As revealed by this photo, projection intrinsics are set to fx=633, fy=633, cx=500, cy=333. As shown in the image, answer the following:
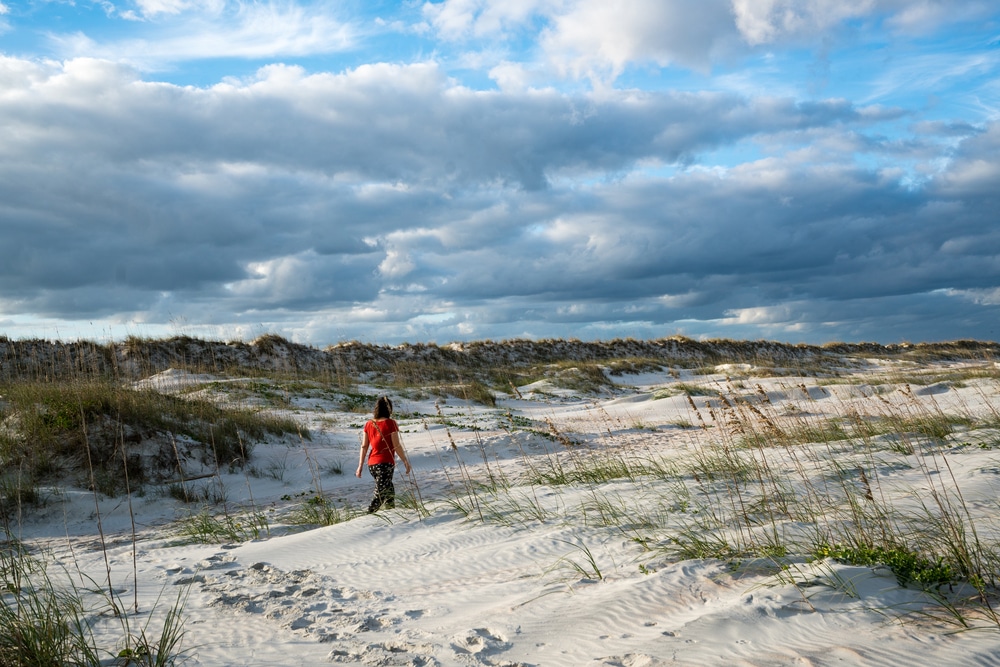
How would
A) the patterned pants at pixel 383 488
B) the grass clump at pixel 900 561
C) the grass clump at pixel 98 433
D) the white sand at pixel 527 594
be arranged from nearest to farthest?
the white sand at pixel 527 594 → the grass clump at pixel 900 561 → the patterned pants at pixel 383 488 → the grass clump at pixel 98 433

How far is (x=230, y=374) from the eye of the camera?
2127cm

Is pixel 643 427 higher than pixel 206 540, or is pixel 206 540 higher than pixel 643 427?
pixel 206 540

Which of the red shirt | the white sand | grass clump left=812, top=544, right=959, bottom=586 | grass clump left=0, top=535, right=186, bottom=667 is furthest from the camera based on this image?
the red shirt

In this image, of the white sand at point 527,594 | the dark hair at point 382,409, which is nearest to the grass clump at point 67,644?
the white sand at point 527,594

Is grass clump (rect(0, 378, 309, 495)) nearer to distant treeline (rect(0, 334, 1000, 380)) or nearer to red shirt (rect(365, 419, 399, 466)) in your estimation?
red shirt (rect(365, 419, 399, 466))

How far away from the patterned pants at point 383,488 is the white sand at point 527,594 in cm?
51

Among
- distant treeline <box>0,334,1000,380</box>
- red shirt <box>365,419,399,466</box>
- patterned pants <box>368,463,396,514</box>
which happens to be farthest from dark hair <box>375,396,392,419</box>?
distant treeline <box>0,334,1000,380</box>

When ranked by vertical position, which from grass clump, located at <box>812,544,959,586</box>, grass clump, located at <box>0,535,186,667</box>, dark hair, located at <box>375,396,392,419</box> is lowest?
grass clump, located at <box>812,544,959,586</box>

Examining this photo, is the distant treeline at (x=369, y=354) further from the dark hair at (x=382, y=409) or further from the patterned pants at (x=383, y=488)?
the patterned pants at (x=383, y=488)

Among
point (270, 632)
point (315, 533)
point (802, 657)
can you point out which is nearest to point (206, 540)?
point (315, 533)

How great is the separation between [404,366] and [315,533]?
23.0 m

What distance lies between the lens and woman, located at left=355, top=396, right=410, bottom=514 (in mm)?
7566

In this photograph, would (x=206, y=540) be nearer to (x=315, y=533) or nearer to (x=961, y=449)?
(x=315, y=533)

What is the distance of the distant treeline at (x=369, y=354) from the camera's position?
24438mm
